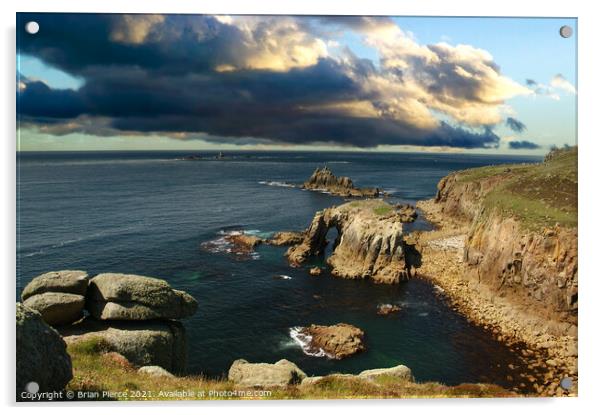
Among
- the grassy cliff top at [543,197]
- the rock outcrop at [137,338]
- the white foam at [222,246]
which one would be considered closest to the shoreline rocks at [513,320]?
the grassy cliff top at [543,197]

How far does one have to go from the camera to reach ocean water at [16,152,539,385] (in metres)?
25.1

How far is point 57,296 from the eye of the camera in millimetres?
18844

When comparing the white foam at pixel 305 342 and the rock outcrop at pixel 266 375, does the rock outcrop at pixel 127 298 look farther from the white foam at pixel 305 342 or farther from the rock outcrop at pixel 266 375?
the white foam at pixel 305 342

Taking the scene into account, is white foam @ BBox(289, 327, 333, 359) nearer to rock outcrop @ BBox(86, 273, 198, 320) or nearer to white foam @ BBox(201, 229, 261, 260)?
rock outcrop @ BBox(86, 273, 198, 320)

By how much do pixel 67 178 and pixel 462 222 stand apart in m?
65.5

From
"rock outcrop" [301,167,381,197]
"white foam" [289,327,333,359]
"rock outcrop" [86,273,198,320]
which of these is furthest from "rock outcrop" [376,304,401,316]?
"rock outcrop" [301,167,381,197]

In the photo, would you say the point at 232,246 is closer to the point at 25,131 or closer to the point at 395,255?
the point at 395,255

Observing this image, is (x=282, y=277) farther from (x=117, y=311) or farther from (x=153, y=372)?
(x=153, y=372)

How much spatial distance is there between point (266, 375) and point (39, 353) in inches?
394

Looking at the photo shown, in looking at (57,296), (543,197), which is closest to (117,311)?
(57,296)

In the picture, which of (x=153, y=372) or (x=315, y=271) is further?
(x=315, y=271)

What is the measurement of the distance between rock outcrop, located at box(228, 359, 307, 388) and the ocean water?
665 cm

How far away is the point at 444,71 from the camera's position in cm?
2122

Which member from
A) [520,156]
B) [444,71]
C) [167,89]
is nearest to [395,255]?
[520,156]
